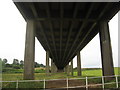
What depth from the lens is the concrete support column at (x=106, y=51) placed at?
1673 cm

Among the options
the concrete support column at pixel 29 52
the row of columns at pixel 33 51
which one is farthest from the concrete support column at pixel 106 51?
the concrete support column at pixel 29 52

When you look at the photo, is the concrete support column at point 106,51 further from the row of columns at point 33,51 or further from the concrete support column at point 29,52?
the concrete support column at point 29,52

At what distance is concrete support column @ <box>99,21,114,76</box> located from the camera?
16734 mm

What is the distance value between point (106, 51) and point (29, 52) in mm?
10129

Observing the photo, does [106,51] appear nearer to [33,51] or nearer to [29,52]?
[33,51]

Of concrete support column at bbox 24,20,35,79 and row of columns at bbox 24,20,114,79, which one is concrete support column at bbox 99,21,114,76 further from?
concrete support column at bbox 24,20,35,79

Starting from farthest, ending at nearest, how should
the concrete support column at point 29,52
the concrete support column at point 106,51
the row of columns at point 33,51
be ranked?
the concrete support column at point 106,51 < the row of columns at point 33,51 < the concrete support column at point 29,52

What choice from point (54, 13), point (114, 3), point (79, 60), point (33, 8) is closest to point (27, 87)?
point (33, 8)

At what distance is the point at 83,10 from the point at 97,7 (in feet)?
6.13

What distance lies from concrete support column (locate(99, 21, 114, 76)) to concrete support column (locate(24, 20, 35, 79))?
931 cm

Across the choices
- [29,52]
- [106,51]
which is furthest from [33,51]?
[106,51]

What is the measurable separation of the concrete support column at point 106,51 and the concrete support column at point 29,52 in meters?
9.31

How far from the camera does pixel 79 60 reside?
4459 centimetres

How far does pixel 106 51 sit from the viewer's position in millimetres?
17312
